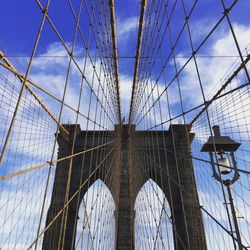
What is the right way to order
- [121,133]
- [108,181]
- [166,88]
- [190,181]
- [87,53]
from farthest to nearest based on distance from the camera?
[121,133] < [108,181] < [190,181] < [166,88] < [87,53]

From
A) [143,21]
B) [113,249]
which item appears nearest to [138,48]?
[143,21]

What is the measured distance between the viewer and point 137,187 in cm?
1306

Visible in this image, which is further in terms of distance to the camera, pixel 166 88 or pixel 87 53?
pixel 166 88

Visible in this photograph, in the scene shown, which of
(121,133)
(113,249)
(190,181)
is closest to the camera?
(113,249)

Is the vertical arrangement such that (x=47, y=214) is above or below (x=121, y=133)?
below

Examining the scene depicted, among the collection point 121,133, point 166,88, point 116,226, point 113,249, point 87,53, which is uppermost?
point 121,133

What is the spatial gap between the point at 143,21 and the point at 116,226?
851 cm

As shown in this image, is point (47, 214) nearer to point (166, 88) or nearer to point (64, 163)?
point (64, 163)

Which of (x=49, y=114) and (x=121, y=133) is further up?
(x=121, y=133)

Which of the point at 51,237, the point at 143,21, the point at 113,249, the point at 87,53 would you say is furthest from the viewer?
the point at 113,249

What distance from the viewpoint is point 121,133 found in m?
13.9

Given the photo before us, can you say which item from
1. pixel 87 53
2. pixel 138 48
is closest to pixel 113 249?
pixel 138 48

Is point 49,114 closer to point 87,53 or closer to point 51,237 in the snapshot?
point 87,53

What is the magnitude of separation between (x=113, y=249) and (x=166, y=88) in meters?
8.61
